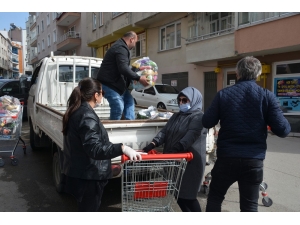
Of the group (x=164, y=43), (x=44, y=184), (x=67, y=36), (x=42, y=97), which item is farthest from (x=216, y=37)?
(x=67, y=36)

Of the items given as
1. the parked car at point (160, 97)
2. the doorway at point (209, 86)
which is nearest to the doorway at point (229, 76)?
the doorway at point (209, 86)

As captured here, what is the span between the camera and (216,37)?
12781 millimetres

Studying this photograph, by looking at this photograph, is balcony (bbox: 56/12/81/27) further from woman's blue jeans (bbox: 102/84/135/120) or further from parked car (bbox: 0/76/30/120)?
woman's blue jeans (bbox: 102/84/135/120)

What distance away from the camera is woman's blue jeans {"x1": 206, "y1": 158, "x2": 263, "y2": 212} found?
2.54 m

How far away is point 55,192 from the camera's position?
4379mm

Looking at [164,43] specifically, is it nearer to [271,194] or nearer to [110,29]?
[110,29]

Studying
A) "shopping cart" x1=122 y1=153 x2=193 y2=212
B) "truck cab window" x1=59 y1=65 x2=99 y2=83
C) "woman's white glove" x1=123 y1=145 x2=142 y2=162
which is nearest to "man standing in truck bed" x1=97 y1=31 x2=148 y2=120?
"shopping cart" x1=122 y1=153 x2=193 y2=212

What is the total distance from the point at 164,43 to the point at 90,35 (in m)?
9.73

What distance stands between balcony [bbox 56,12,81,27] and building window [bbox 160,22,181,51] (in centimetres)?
1349

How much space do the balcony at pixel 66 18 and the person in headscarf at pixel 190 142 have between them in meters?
27.7

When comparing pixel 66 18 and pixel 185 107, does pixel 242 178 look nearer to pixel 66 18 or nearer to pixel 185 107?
pixel 185 107

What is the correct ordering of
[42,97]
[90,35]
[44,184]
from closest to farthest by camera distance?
1. [44,184]
2. [42,97]
3. [90,35]

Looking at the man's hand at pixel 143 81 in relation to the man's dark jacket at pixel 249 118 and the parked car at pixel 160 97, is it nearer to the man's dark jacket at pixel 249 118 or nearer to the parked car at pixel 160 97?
the man's dark jacket at pixel 249 118

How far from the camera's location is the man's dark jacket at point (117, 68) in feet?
12.0
